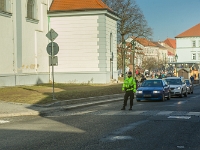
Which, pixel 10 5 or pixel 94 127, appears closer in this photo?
pixel 94 127

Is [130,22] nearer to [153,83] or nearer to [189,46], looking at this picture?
[153,83]

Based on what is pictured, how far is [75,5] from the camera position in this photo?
135ft

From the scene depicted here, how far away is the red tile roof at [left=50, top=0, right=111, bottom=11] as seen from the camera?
40.6 meters

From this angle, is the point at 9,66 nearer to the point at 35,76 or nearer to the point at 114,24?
the point at 35,76

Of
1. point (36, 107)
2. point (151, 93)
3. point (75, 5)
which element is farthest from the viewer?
point (75, 5)

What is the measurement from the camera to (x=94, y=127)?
1181 centimetres

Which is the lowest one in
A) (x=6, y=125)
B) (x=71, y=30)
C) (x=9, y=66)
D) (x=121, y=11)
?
(x=6, y=125)

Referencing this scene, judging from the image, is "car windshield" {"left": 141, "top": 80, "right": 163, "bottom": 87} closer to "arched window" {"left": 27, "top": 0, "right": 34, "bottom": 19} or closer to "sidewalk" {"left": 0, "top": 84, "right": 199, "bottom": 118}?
"sidewalk" {"left": 0, "top": 84, "right": 199, "bottom": 118}

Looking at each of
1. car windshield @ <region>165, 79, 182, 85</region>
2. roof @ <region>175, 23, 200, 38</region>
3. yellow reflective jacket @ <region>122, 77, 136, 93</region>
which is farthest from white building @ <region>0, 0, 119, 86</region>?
roof @ <region>175, 23, 200, 38</region>

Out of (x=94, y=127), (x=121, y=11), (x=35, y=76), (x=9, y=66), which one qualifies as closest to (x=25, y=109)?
(x=94, y=127)

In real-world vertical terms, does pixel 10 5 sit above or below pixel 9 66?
above

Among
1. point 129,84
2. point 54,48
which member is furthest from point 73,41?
point 129,84

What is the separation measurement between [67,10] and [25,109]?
→ 2516 cm

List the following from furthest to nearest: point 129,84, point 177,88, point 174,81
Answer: point 174,81 → point 177,88 → point 129,84
